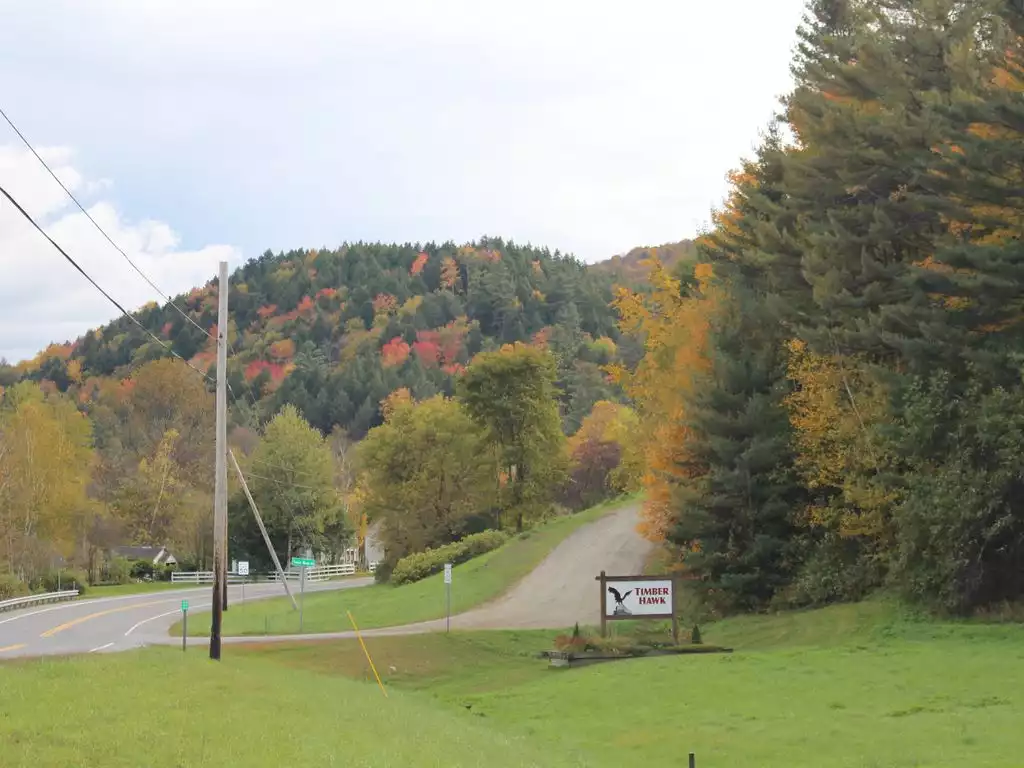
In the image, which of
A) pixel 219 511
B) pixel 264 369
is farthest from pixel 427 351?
pixel 219 511

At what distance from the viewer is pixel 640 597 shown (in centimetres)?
2895

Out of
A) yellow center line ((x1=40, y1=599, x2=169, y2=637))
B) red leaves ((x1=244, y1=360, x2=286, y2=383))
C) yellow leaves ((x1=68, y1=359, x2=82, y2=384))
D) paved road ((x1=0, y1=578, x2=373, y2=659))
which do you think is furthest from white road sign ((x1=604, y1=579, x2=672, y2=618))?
yellow leaves ((x1=68, y1=359, x2=82, y2=384))

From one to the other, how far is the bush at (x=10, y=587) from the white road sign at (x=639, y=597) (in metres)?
44.5

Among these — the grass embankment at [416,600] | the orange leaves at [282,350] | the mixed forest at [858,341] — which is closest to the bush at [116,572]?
the grass embankment at [416,600]

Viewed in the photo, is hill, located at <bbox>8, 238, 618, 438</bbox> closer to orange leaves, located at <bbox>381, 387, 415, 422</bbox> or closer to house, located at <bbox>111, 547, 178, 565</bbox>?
orange leaves, located at <bbox>381, 387, 415, 422</bbox>

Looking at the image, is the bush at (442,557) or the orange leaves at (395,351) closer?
the bush at (442,557)

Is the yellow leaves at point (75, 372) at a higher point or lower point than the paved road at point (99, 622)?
higher

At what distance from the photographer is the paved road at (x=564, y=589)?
121 feet

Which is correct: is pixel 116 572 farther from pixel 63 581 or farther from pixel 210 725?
pixel 210 725

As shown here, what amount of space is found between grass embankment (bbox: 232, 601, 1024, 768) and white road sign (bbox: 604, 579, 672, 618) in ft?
7.66

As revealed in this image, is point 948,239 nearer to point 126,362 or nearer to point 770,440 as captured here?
point 770,440

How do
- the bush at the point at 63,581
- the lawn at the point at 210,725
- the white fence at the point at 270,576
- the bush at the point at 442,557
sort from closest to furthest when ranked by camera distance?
the lawn at the point at 210,725
the bush at the point at 442,557
the bush at the point at 63,581
the white fence at the point at 270,576

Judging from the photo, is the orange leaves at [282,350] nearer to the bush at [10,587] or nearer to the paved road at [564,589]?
the bush at [10,587]

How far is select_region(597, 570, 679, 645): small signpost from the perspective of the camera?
94.7 ft
